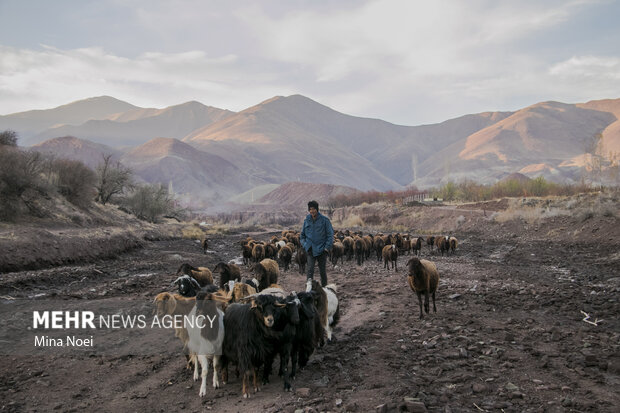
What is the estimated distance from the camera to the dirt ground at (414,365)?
15.1ft

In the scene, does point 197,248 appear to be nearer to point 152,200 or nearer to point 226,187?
point 152,200

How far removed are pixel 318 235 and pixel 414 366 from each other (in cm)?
Answer: 314

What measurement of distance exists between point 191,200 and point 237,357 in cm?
10559

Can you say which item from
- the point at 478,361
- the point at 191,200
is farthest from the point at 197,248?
the point at 191,200

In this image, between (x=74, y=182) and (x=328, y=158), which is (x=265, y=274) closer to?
(x=74, y=182)

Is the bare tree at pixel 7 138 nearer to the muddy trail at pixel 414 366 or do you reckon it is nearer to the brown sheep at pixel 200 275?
the muddy trail at pixel 414 366

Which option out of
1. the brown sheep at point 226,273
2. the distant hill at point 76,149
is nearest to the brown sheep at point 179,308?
the brown sheep at point 226,273

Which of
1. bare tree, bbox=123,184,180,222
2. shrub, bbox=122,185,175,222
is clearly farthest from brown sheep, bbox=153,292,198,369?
bare tree, bbox=123,184,180,222

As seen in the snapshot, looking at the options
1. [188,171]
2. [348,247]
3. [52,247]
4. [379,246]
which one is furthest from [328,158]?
[52,247]

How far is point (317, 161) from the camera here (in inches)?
6919

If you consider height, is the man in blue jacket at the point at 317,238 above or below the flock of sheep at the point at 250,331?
above

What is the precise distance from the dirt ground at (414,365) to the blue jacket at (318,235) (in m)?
1.49

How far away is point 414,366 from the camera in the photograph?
5.50m

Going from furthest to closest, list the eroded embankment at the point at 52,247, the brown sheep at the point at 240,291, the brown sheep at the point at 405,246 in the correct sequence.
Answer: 1. the brown sheep at the point at 405,246
2. the eroded embankment at the point at 52,247
3. the brown sheep at the point at 240,291
